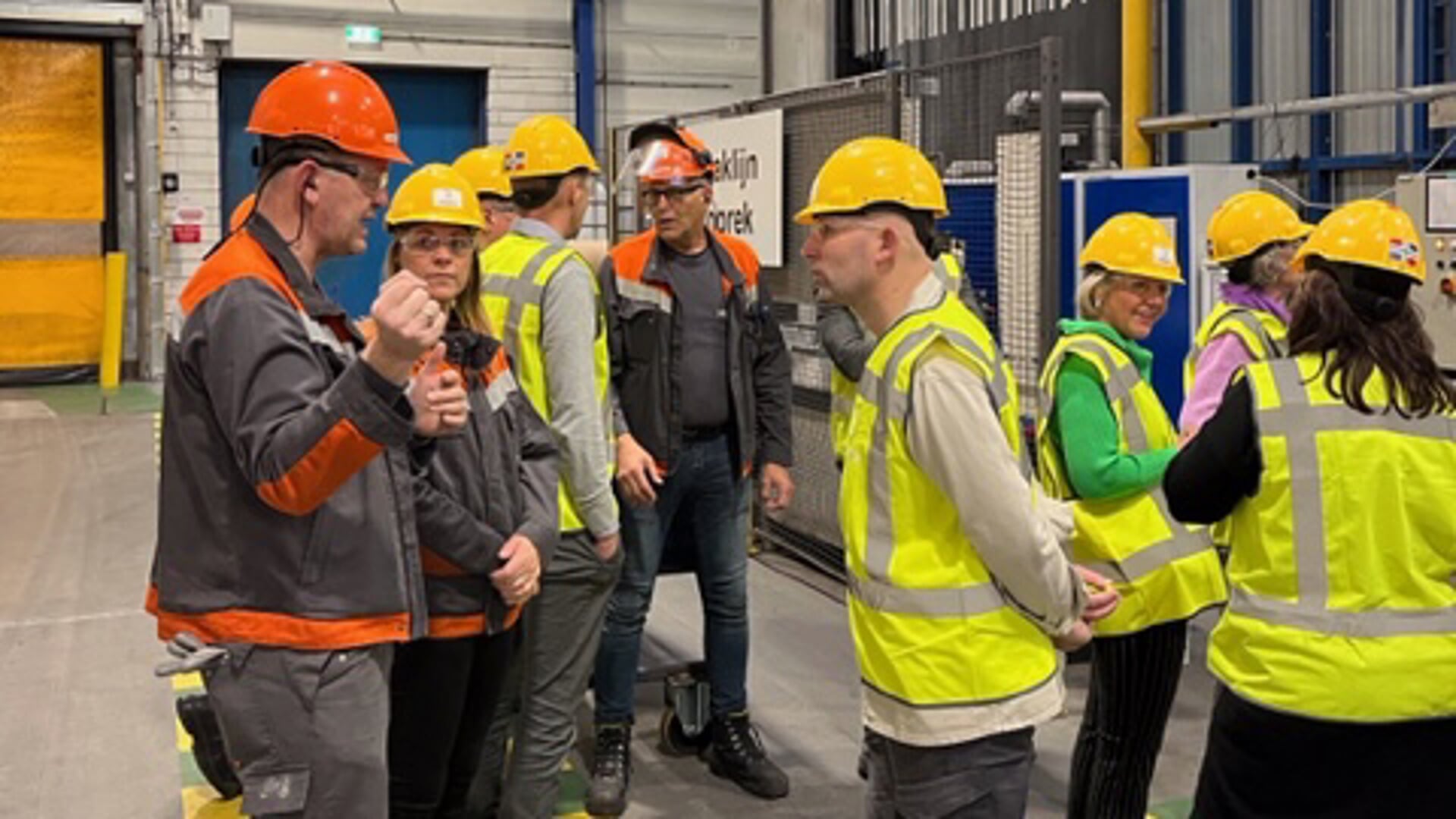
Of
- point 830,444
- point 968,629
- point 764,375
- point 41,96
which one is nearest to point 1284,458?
point 968,629

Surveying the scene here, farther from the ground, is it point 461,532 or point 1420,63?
point 1420,63

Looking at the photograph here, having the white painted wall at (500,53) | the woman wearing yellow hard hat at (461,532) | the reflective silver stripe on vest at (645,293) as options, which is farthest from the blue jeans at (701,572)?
the white painted wall at (500,53)

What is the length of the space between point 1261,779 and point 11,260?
41.9 feet

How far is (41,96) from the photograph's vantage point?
1275cm

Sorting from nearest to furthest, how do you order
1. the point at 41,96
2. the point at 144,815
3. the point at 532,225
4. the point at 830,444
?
the point at 532,225 < the point at 144,815 < the point at 830,444 < the point at 41,96

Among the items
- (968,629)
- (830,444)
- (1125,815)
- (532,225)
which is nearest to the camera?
(968,629)

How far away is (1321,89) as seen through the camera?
7.89 m

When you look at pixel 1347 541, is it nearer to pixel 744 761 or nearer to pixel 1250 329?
pixel 1250 329

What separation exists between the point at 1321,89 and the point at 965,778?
6.66 metres

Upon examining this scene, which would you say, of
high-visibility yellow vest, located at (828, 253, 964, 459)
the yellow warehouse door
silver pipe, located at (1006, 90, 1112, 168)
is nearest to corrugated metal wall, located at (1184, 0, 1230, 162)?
silver pipe, located at (1006, 90, 1112, 168)

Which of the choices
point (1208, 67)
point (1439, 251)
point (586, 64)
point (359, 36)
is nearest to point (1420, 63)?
point (1208, 67)

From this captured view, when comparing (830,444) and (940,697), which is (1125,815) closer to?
(940,697)

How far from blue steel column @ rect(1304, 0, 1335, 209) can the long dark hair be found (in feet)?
18.5

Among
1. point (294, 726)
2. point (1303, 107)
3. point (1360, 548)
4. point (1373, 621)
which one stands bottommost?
point (294, 726)
